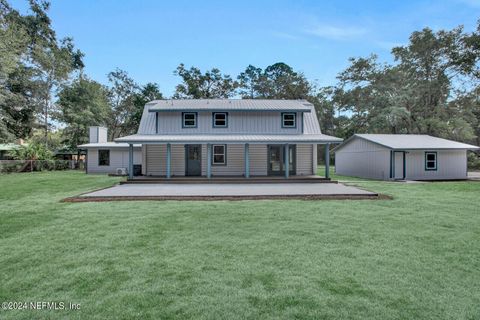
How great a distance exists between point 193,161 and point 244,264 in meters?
13.6

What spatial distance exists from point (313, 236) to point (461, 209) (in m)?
5.58

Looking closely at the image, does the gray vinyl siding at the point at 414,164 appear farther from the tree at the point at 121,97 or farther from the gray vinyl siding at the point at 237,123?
the tree at the point at 121,97

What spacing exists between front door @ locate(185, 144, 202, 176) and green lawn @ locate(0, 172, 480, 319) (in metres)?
9.66

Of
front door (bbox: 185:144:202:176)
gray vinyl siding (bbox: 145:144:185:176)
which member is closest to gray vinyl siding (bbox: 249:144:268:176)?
front door (bbox: 185:144:202:176)

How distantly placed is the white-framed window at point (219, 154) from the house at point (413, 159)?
10.3 metres

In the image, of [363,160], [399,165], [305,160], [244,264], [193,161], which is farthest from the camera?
[363,160]

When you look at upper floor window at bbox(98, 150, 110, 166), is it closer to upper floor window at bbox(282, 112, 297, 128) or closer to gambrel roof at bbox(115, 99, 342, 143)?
gambrel roof at bbox(115, 99, 342, 143)

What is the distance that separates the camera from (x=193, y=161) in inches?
687

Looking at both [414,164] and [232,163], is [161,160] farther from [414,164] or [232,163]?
[414,164]

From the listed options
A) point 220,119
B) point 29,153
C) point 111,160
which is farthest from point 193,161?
point 29,153

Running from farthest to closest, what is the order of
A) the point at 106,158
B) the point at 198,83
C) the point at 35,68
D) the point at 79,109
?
the point at 198,83 < the point at 79,109 < the point at 35,68 < the point at 106,158

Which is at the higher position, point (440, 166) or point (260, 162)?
point (260, 162)

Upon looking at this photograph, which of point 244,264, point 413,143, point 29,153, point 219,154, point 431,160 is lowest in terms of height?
point 244,264

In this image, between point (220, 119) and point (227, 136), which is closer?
point (227, 136)
